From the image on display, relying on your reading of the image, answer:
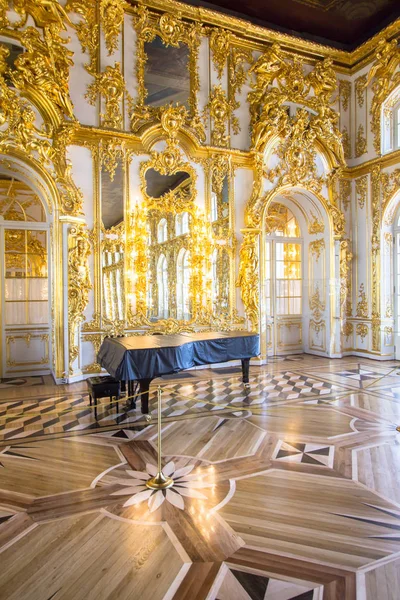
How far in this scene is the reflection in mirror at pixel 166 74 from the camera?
7.91 m

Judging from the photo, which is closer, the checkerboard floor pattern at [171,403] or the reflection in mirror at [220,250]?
the checkerboard floor pattern at [171,403]

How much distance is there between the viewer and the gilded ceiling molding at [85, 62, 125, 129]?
24.4 ft

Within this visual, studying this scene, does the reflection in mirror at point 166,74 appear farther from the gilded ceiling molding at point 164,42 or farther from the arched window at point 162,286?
the arched window at point 162,286

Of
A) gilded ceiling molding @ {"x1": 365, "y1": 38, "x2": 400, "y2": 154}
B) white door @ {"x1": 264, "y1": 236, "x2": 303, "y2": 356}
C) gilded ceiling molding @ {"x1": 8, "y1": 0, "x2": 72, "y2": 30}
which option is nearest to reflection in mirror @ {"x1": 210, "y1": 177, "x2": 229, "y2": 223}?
white door @ {"x1": 264, "y1": 236, "x2": 303, "y2": 356}

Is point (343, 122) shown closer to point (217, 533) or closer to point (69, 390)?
point (69, 390)

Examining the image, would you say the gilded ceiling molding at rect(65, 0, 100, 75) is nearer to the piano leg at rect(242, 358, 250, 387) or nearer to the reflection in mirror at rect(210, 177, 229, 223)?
the reflection in mirror at rect(210, 177, 229, 223)

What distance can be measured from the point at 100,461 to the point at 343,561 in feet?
7.51

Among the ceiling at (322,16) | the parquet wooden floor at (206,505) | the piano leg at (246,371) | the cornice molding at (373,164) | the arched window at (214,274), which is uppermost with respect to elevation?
the ceiling at (322,16)

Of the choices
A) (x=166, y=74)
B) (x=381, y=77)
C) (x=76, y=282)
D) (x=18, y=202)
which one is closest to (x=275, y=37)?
(x=381, y=77)

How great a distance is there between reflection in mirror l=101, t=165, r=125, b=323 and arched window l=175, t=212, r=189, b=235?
113 cm

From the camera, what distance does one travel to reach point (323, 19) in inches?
357

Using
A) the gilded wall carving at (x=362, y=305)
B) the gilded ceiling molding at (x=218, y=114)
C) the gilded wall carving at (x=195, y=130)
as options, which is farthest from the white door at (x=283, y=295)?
the gilded ceiling molding at (x=218, y=114)

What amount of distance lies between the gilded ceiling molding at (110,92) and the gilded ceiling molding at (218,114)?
183cm

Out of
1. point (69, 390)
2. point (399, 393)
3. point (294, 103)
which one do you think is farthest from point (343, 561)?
point (294, 103)
